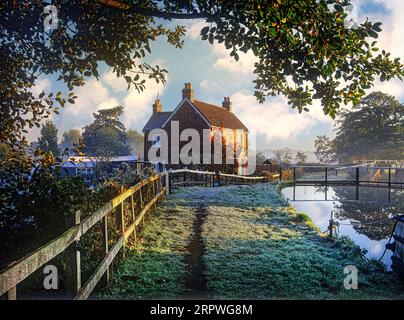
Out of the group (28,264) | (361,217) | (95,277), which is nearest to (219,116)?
(361,217)

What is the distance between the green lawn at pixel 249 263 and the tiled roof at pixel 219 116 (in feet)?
72.0

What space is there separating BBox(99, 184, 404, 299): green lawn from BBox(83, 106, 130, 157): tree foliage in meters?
42.0

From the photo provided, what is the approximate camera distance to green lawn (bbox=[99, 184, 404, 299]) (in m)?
4.76

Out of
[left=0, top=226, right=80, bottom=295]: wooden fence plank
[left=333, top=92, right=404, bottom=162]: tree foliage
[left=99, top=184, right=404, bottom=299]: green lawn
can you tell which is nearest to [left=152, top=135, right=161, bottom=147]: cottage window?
[left=99, top=184, right=404, bottom=299]: green lawn

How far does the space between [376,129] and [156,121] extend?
39.5 meters

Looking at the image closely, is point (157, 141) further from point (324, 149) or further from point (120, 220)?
point (324, 149)

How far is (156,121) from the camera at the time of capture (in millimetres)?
37375

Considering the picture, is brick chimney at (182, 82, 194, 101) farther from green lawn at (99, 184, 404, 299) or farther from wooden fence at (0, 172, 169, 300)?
wooden fence at (0, 172, 169, 300)

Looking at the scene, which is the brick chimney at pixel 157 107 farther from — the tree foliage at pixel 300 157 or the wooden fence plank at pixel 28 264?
the wooden fence plank at pixel 28 264

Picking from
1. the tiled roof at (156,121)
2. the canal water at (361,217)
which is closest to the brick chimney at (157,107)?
the tiled roof at (156,121)

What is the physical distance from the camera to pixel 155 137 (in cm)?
3406

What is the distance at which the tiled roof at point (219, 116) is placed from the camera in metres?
31.0

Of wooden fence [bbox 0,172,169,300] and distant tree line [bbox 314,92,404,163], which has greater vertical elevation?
distant tree line [bbox 314,92,404,163]
